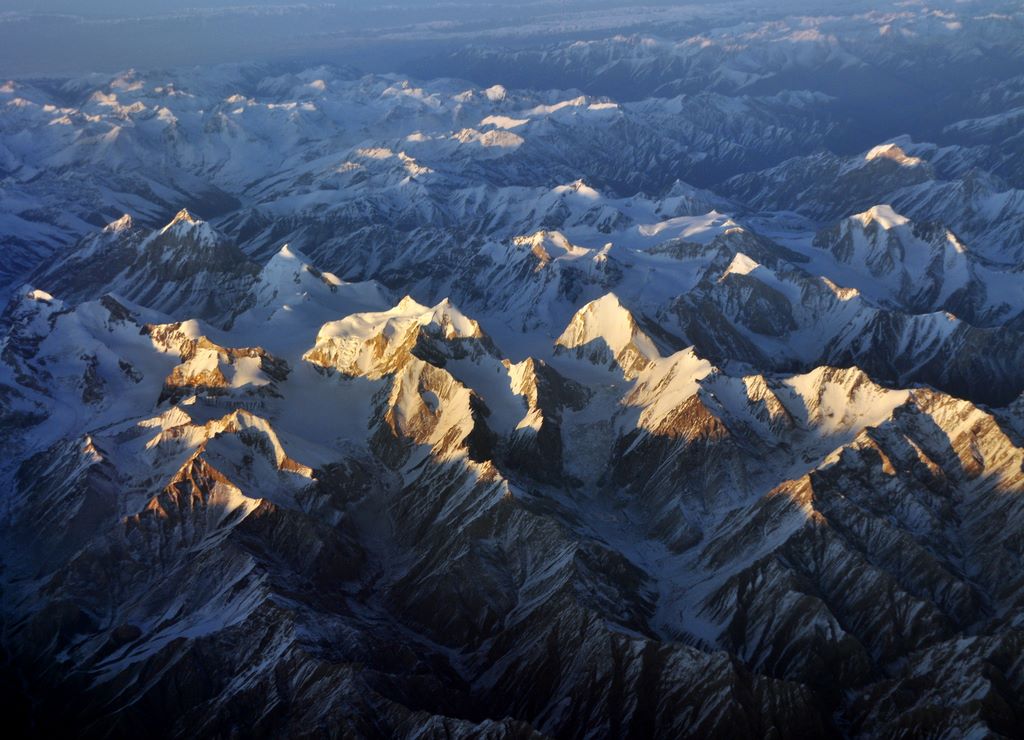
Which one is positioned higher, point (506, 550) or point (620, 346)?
point (506, 550)

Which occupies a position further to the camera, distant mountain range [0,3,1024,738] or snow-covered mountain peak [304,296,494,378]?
snow-covered mountain peak [304,296,494,378]

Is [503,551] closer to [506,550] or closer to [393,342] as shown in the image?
[506,550]

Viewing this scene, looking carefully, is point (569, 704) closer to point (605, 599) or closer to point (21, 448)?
point (605, 599)

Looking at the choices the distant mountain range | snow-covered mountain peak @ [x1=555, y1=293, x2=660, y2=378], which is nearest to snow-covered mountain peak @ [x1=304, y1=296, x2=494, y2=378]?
the distant mountain range

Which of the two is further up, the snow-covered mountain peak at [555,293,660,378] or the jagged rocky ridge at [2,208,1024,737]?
the jagged rocky ridge at [2,208,1024,737]

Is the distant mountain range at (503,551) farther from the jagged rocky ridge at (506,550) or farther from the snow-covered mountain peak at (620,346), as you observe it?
the snow-covered mountain peak at (620,346)

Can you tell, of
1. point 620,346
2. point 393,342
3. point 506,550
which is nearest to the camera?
point 506,550

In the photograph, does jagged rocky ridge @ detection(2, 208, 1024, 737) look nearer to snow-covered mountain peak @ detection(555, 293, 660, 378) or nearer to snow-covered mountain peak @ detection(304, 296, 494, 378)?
snow-covered mountain peak @ detection(304, 296, 494, 378)

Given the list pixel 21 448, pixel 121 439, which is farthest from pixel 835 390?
pixel 21 448

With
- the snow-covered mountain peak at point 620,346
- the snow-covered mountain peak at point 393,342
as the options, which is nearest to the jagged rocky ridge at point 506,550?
the snow-covered mountain peak at point 393,342

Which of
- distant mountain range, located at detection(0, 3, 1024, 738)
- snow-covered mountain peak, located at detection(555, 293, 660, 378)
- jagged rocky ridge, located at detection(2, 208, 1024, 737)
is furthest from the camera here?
snow-covered mountain peak, located at detection(555, 293, 660, 378)

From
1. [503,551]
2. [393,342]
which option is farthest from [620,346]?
[503,551]

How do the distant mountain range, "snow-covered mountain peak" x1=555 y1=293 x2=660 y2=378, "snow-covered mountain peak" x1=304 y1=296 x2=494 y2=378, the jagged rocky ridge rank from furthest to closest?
"snow-covered mountain peak" x1=555 y1=293 x2=660 y2=378, "snow-covered mountain peak" x1=304 y1=296 x2=494 y2=378, the jagged rocky ridge, the distant mountain range
